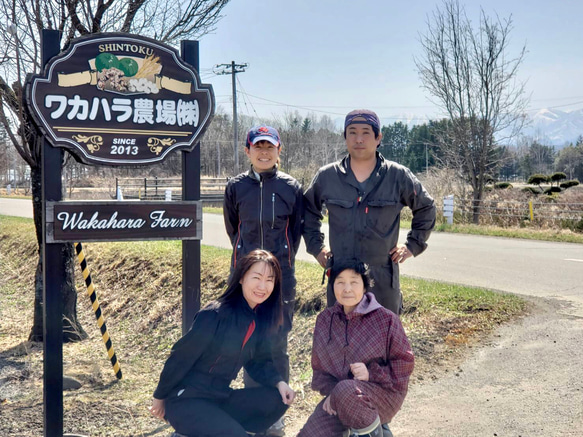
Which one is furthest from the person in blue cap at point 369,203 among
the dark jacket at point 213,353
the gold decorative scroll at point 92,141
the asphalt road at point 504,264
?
the asphalt road at point 504,264

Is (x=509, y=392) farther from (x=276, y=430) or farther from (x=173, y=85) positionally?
(x=173, y=85)

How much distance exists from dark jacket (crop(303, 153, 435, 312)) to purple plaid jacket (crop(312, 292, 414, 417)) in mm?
423

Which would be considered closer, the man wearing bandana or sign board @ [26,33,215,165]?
the man wearing bandana

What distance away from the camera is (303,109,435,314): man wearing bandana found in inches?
140

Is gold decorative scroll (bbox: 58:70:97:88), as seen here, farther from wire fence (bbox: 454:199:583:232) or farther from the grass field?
wire fence (bbox: 454:199:583:232)

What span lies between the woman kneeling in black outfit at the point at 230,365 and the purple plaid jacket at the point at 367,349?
11.3 inches

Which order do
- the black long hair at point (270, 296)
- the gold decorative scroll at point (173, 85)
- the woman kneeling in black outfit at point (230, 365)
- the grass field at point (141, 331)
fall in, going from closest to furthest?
1. the woman kneeling in black outfit at point (230, 365)
2. the black long hair at point (270, 296)
3. the gold decorative scroll at point (173, 85)
4. the grass field at point (141, 331)

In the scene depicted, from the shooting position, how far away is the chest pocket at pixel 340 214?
3.56 meters

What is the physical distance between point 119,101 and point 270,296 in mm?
1836

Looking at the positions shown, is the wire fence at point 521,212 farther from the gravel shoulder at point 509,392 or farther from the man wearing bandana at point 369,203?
the man wearing bandana at point 369,203

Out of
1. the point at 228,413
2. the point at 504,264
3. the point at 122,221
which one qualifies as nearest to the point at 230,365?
the point at 228,413

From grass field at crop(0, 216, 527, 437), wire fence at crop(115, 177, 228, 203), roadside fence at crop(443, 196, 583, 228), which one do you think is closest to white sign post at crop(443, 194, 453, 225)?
roadside fence at crop(443, 196, 583, 228)

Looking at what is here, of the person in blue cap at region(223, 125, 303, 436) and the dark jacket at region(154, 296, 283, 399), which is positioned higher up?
the person in blue cap at region(223, 125, 303, 436)

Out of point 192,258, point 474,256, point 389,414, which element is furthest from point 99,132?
point 474,256
